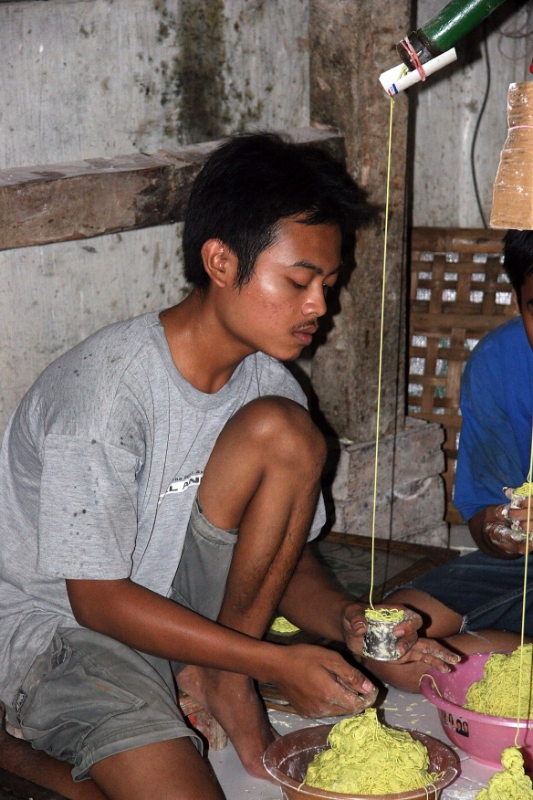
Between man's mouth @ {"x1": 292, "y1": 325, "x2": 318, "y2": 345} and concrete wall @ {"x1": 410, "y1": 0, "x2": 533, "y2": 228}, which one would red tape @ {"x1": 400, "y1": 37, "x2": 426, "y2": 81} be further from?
concrete wall @ {"x1": 410, "y1": 0, "x2": 533, "y2": 228}

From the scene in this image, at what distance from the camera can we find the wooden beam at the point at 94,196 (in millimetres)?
2441

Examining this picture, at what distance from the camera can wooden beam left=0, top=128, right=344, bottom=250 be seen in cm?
244

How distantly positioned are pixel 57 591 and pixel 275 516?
19.1 inches

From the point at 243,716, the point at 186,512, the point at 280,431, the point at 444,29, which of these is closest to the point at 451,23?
the point at 444,29

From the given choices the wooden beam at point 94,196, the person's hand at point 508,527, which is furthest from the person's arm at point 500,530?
the wooden beam at point 94,196

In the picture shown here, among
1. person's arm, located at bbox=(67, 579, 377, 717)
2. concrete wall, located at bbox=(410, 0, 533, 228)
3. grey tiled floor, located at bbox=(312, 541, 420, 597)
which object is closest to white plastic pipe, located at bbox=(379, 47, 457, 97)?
person's arm, located at bbox=(67, 579, 377, 717)

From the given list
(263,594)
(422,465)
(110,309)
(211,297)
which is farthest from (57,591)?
(422,465)

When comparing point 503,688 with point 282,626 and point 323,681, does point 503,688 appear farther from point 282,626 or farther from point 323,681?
point 282,626

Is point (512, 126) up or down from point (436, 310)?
up

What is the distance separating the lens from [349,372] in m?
3.37

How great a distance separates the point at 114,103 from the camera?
9.40 feet

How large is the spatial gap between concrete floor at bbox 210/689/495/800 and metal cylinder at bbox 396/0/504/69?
1.48m

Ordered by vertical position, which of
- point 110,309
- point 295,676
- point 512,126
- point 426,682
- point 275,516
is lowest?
point 426,682

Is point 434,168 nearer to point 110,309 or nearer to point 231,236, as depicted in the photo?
point 110,309
